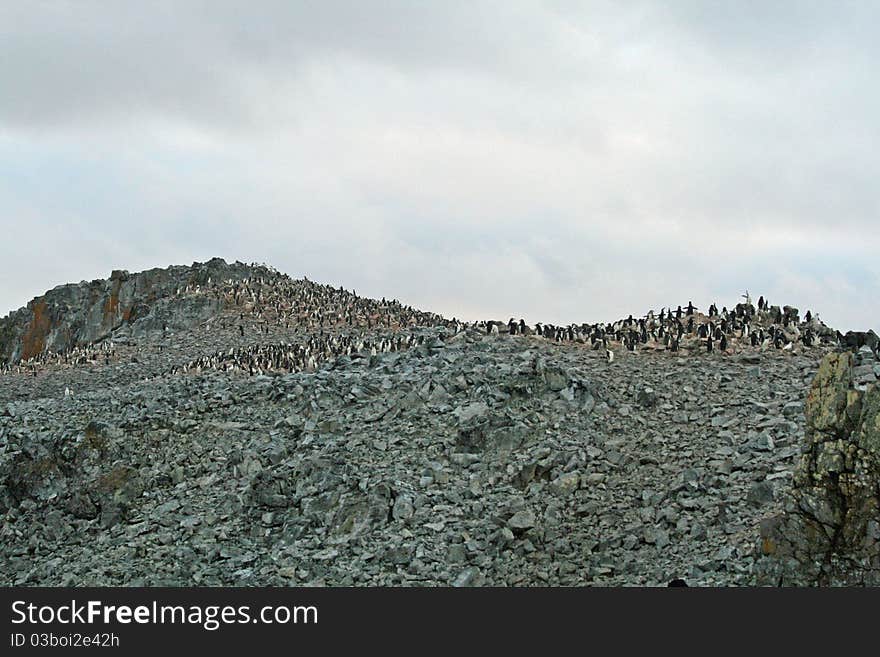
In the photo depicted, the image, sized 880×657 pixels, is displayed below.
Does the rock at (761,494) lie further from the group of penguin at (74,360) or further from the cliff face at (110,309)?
the cliff face at (110,309)

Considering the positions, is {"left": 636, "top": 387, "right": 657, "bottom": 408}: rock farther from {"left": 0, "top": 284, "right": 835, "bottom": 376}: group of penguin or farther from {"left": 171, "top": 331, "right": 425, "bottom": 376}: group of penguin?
{"left": 171, "top": 331, "right": 425, "bottom": 376}: group of penguin

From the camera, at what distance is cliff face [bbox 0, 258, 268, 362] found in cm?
5184

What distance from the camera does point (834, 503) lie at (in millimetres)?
16625

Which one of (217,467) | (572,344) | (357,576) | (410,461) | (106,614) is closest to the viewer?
(106,614)

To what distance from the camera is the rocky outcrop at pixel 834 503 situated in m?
16.3

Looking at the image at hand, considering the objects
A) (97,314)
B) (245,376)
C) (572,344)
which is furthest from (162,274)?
(572,344)

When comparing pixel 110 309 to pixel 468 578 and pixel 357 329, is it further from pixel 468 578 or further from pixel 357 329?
pixel 468 578

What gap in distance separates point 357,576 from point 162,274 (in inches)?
1787

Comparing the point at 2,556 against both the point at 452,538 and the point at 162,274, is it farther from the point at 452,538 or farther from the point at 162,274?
the point at 162,274

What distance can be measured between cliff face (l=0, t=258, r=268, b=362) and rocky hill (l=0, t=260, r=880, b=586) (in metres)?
20.3

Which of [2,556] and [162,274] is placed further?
[162,274]

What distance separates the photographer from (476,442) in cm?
2258

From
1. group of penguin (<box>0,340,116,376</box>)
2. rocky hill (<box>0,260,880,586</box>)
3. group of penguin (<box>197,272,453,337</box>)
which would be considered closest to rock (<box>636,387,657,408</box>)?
rocky hill (<box>0,260,880,586</box>)

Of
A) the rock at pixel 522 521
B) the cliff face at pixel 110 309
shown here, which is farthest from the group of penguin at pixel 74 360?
the rock at pixel 522 521
